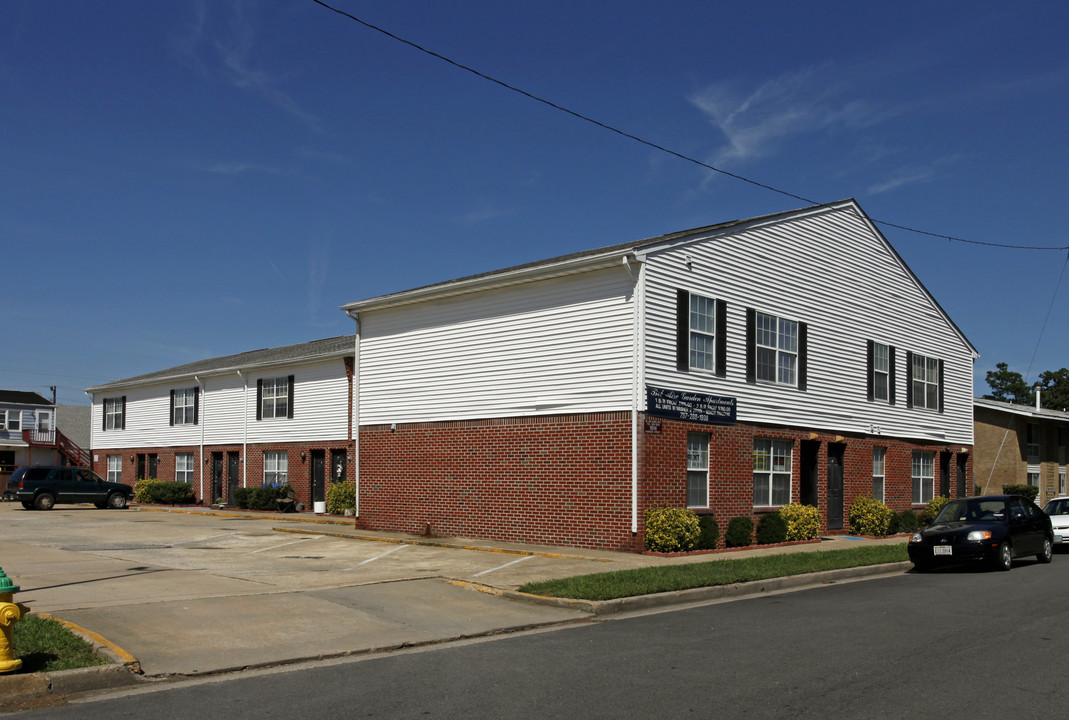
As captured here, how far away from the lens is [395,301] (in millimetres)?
24578

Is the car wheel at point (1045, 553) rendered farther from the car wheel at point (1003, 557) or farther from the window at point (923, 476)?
the window at point (923, 476)

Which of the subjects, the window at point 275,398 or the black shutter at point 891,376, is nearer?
the black shutter at point 891,376

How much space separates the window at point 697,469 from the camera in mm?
20594

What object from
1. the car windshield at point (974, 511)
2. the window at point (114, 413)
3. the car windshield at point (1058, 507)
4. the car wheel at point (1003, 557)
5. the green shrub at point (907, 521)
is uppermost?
the window at point (114, 413)

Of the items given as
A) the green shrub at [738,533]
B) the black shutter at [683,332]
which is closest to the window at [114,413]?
the black shutter at [683,332]

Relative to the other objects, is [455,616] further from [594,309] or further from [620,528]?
[594,309]

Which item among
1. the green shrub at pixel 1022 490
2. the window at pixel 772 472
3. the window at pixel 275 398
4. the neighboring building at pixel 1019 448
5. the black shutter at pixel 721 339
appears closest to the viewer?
the black shutter at pixel 721 339

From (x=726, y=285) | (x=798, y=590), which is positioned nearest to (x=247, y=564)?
(x=798, y=590)

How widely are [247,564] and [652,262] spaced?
32.1 feet

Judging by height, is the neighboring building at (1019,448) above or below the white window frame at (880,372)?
below

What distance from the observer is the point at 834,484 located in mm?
25859

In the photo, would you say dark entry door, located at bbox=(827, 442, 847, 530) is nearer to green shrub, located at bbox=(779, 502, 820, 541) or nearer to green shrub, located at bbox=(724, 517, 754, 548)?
green shrub, located at bbox=(779, 502, 820, 541)

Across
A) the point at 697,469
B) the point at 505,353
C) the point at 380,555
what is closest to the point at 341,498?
the point at 505,353

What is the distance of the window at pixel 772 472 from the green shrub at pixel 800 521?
39 cm
